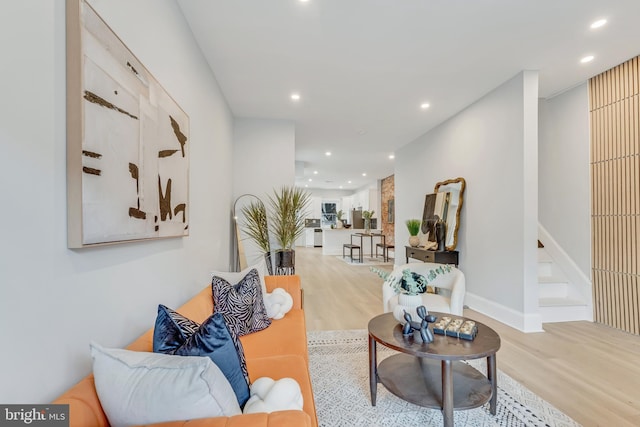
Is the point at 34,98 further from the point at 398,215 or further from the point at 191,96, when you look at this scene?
the point at 398,215

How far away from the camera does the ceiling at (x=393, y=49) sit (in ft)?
7.33

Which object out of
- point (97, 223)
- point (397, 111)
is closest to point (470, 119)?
point (397, 111)

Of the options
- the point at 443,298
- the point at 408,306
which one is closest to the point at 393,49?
the point at 408,306

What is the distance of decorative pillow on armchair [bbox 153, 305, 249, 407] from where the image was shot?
1003mm

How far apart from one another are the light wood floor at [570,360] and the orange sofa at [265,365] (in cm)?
118

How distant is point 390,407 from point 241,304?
1.15 meters

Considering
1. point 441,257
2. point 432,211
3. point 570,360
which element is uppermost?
point 432,211

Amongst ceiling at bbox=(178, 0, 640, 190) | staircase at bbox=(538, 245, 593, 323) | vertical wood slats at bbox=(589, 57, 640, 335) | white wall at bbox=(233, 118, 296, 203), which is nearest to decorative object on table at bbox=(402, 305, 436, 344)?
ceiling at bbox=(178, 0, 640, 190)

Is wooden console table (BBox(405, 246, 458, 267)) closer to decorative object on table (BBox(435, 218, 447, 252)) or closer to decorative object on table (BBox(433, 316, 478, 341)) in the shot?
decorative object on table (BBox(435, 218, 447, 252))

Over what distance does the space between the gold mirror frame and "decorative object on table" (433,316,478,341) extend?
8.39 ft

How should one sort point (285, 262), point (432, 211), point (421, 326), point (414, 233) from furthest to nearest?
1. point (414, 233)
2. point (432, 211)
3. point (285, 262)
4. point (421, 326)

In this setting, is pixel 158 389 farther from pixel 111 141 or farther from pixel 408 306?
pixel 408 306

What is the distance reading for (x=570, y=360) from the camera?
246 cm

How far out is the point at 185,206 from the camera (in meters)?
2.09
